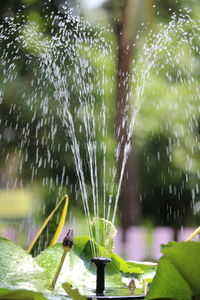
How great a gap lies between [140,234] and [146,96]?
5.90 feet

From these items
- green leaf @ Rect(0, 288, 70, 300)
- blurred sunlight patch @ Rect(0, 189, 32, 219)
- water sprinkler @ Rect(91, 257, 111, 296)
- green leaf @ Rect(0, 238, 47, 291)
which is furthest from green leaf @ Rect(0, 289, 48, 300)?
blurred sunlight patch @ Rect(0, 189, 32, 219)

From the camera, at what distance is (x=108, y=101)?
5.92 m

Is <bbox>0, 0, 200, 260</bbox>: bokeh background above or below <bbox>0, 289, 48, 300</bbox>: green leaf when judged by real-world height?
above

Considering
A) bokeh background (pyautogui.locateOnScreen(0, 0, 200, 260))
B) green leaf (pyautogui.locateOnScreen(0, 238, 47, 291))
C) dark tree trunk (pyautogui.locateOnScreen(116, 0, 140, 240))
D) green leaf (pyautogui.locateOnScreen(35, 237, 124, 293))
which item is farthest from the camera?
bokeh background (pyautogui.locateOnScreen(0, 0, 200, 260))

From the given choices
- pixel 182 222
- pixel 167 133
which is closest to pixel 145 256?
pixel 182 222

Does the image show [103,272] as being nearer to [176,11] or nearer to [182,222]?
[182,222]

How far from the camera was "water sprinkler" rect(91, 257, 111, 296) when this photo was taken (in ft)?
1.17

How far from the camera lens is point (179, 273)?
0.18 meters

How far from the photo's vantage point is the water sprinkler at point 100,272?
1.17 feet

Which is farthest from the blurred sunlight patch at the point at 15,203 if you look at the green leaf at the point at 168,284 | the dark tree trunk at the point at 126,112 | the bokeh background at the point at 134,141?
the green leaf at the point at 168,284

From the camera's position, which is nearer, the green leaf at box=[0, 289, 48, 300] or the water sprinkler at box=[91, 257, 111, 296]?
the green leaf at box=[0, 289, 48, 300]

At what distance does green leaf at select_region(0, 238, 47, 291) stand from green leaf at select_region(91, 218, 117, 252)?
11cm

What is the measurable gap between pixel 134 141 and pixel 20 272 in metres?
5.81

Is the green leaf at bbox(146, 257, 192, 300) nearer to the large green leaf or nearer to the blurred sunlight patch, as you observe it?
the large green leaf
